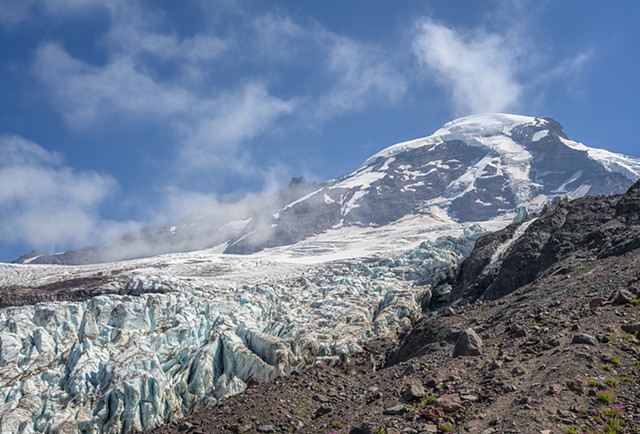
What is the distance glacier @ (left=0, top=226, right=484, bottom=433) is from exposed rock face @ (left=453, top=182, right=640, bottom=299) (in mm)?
6724

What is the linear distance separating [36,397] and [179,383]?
8.87m

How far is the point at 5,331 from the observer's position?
43406 millimetres

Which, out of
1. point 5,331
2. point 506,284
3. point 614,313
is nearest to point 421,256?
point 506,284

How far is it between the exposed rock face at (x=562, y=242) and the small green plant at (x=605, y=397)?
15.6 meters

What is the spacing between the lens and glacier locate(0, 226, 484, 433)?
101 feet

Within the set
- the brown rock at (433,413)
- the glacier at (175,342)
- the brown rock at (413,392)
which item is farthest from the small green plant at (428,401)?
the glacier at (175,342)

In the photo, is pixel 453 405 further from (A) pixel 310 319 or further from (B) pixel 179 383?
(A) pixel 310 319

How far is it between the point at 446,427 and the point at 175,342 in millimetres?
30831

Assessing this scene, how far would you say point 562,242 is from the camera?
32.0m

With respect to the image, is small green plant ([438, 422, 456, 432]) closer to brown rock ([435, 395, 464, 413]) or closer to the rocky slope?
the rocky slope

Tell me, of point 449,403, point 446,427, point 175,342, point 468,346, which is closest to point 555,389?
point 449,403

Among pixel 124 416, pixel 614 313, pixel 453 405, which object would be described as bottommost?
pixel 124 416

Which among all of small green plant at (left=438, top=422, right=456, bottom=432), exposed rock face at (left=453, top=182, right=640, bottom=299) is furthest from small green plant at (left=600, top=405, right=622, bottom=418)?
exposed rock face at (left=453, top=182, right=640, bottom=299)

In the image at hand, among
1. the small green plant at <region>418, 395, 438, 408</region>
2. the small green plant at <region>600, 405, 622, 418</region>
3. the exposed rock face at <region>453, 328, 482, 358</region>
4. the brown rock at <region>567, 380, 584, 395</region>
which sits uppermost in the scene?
the exposed rock face at <region>453, 328, 482, 358</region>
